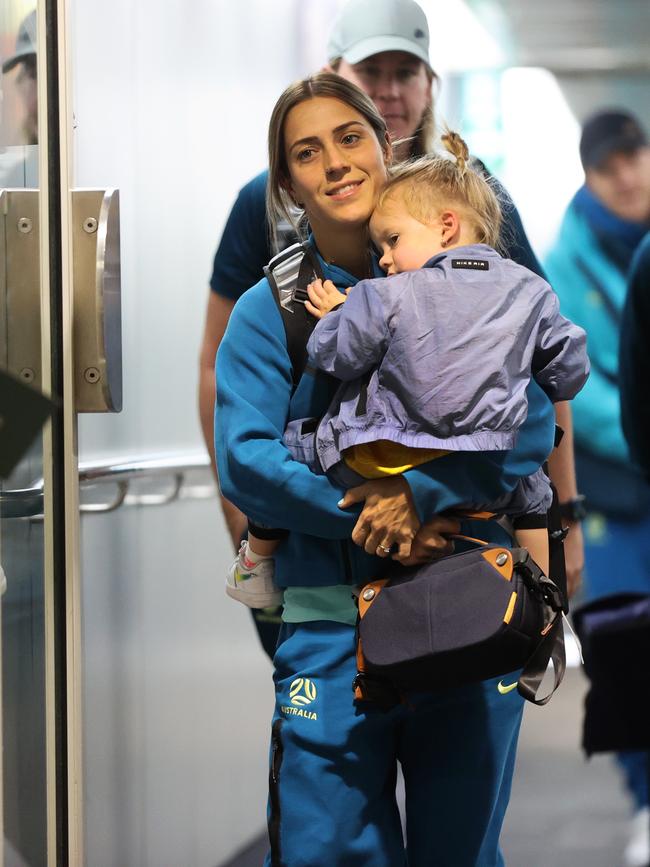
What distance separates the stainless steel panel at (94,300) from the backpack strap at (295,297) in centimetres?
34

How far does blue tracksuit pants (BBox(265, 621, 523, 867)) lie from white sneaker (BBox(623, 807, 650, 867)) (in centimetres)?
159

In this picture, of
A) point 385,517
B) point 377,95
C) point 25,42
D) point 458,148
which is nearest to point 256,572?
point 385,517

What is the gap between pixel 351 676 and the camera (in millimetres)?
1538

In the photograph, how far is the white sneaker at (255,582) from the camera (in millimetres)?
1634

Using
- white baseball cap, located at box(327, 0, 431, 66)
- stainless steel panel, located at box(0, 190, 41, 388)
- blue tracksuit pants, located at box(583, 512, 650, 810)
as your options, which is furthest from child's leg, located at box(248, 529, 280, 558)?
blue tracksuit pants, located at box(583, 512, 650, 810)

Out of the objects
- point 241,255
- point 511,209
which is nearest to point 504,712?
point 511,209

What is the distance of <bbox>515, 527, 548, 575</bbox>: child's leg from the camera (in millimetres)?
1686

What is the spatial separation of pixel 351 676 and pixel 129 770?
1.06 meters

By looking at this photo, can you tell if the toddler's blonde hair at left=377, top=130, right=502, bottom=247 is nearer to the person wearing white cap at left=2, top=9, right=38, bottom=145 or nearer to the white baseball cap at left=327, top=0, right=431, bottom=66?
the person wearing white cap at left=2, top=9, right=38, bottom=145

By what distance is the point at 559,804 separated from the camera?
3.66 m

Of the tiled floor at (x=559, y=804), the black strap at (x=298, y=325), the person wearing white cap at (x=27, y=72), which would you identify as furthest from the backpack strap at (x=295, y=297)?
the tiled floor at (x=559, y=804)

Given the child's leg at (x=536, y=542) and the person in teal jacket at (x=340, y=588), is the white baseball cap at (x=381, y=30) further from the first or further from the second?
the child's leg at (x=536, y=542)

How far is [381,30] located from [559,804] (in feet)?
7.88

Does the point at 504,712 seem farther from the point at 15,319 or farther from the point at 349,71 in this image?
the point at 349,71
